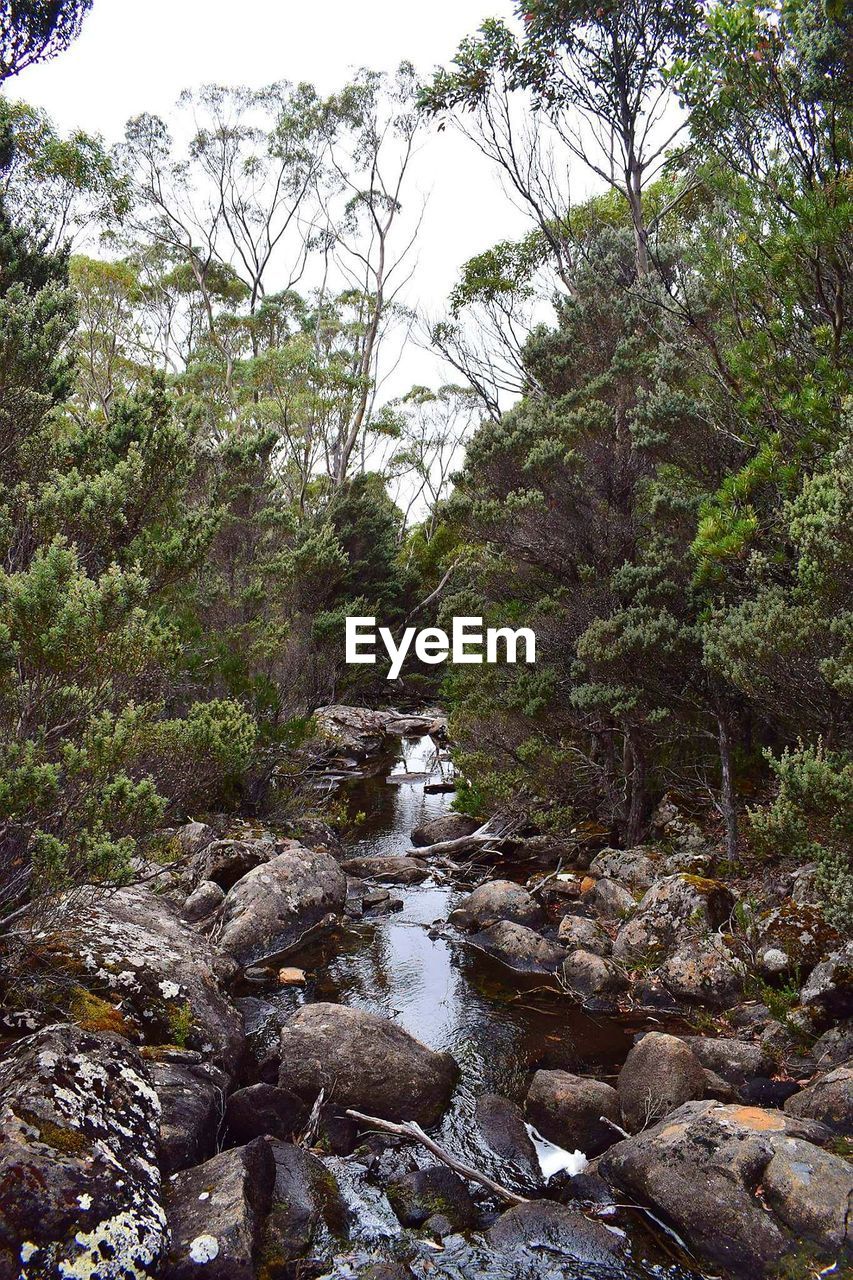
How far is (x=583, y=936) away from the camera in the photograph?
9.35m

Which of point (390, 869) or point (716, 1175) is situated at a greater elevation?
point (716, 1175)

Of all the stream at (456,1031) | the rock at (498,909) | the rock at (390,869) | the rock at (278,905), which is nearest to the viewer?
the stream at (456,1031)

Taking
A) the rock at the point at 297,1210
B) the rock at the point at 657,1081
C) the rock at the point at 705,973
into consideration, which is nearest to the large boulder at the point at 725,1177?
the rock at the point at 657,1081

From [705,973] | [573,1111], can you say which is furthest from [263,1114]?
[705,973]

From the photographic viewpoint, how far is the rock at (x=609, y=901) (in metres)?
9.76

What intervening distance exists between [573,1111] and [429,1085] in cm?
109

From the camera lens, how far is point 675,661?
34.3 feet

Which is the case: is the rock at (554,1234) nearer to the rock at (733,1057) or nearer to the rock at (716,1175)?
the rock at (716,1175)

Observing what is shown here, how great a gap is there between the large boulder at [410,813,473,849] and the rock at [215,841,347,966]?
308cm

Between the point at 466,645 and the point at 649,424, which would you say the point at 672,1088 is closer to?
the point at 649,424

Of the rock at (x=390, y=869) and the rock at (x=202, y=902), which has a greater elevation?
the rock at (x=202, y=902)

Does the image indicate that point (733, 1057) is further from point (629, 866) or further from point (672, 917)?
point (629, 866)

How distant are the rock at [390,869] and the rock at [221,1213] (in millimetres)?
7309

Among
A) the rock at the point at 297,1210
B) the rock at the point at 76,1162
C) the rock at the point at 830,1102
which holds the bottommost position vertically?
the rock at the point at 297,1210
